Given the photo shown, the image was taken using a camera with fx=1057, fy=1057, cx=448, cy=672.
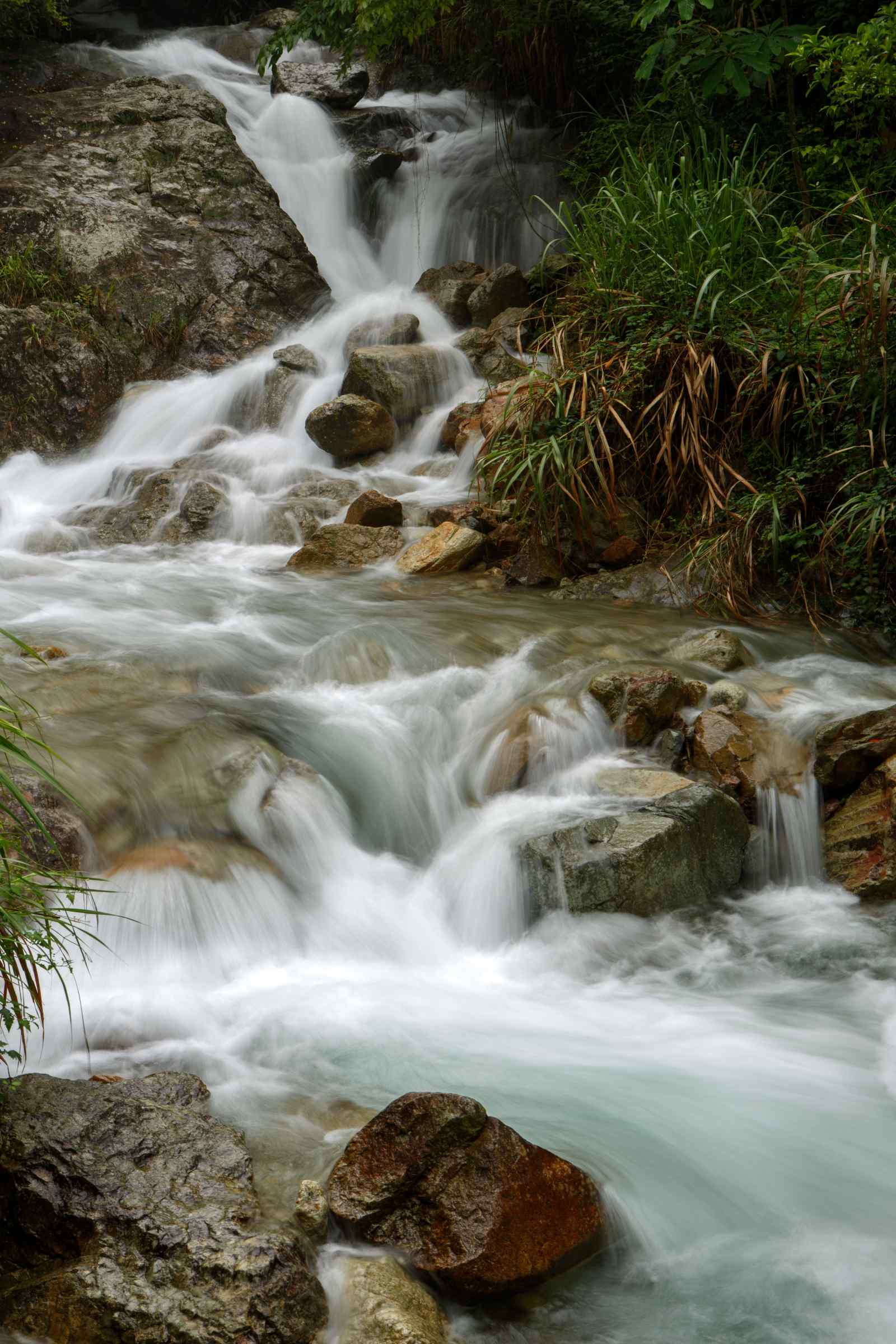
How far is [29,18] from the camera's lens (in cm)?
1106

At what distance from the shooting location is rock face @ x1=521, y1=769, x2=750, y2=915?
358 centimetres

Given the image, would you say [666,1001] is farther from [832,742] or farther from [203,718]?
[203,718]

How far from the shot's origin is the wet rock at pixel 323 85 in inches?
477

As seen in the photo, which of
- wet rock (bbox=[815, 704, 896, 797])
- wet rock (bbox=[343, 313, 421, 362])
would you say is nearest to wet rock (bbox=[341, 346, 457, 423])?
wet rock (bbox=[343, 313, 421, 362])

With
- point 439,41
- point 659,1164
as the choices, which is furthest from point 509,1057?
point 439,41

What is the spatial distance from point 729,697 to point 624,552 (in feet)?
5.84

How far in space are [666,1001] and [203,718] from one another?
2073 millimetres

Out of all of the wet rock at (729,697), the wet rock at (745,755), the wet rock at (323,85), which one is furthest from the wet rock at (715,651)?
the wet rock at (323,85)

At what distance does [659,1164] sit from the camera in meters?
2.47

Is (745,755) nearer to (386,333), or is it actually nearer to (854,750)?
(854,750)

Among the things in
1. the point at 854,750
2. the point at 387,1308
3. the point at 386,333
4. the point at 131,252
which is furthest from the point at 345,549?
the point at 387,1308

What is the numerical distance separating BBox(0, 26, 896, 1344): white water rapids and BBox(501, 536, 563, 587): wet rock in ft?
0.71

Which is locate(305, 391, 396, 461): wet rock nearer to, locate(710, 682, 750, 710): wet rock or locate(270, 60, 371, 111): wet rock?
locate(710, 682, 750, 710): wet rock

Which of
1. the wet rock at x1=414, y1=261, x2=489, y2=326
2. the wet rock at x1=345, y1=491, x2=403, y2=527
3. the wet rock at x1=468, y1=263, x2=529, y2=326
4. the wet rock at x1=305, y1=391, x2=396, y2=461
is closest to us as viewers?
the wet rock at x1=345, y1=491, x2=403, y2=527
